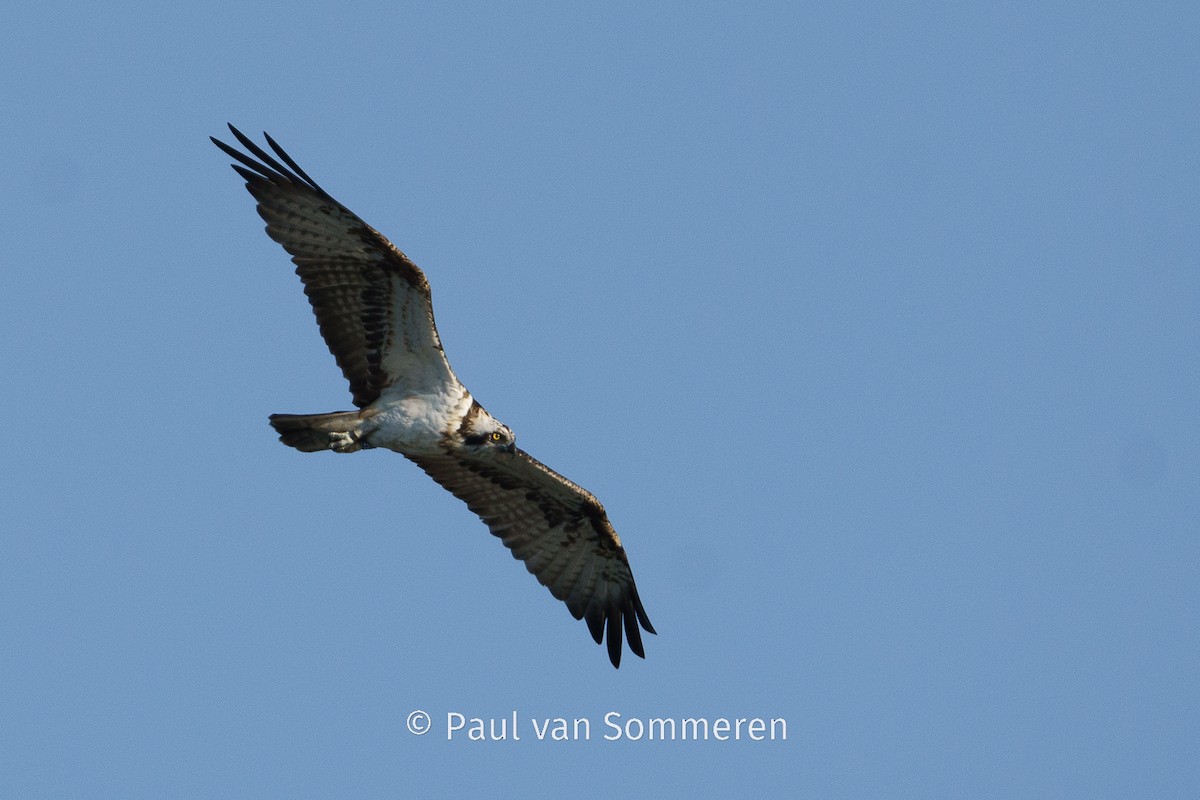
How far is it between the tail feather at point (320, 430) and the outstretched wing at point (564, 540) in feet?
4.16

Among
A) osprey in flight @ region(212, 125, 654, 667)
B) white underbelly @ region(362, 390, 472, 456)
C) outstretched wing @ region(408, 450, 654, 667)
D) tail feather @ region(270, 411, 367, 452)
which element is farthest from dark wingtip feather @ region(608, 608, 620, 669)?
tail feather @ region(270, 411, 367, 452)

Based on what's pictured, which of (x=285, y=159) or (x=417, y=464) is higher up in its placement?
(x=285, y=159)

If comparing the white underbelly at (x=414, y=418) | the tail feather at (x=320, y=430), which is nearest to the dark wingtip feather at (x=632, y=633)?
the white underbelly at (x=414, y=418)

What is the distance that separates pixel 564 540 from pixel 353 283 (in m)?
3.30

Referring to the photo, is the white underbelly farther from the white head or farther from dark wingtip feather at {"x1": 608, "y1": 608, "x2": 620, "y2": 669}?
dark wingtip feather at {"x1": 608, "y1": 608, "x2": 620, "y2": 669}

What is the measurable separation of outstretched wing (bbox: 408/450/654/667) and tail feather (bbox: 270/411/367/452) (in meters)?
1.27

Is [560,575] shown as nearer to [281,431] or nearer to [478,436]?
[478,436]

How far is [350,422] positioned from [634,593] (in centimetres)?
327

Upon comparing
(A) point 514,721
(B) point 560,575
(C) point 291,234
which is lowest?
(A) point 514,721

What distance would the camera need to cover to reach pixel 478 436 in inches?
546

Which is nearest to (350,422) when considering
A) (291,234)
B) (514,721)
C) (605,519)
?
(291,234)

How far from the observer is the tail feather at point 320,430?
522 inches

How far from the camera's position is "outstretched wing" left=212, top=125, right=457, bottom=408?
43.4 ft

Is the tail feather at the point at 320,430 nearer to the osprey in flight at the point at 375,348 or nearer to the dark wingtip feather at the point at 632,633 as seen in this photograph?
the osprey in flight at the point at 375,348
